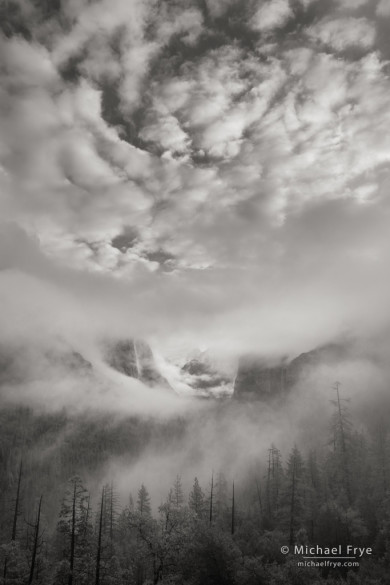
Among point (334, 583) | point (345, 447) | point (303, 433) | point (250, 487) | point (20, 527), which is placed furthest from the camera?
point (303, 433)

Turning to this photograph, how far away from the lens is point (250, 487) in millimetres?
131875

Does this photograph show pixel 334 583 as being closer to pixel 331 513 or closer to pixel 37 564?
pixel 331 513

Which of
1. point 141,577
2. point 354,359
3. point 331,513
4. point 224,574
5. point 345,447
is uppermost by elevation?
point 354,359

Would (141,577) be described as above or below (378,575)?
below

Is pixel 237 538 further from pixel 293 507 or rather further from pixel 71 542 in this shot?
pixel 71 542

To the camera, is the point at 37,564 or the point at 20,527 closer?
the point at 37,564

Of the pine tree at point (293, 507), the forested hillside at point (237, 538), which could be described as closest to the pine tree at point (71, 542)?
the forested hillside at point (237, 538)

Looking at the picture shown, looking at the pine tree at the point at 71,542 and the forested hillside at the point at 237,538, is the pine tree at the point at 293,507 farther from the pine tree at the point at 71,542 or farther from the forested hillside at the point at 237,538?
the pine tree at the point at 71,542

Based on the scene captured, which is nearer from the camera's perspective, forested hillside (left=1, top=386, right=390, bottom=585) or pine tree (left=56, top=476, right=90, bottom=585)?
forested hillside (left=1, top=386, right=390, bottom=585)

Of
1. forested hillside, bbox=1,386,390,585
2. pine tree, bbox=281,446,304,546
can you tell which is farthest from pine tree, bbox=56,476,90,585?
pine tree, bbox=281,446,304,546

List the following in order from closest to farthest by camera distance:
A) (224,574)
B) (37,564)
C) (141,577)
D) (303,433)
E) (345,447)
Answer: (224,574), (37,564), (141,577), (345,447), (303,433)

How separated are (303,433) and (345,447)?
115 metres

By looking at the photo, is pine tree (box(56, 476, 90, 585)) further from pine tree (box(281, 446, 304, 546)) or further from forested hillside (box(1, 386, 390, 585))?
pine tree (box(281, 446, 304, 546))

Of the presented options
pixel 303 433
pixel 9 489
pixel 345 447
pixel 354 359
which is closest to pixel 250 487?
pixel 303 433
